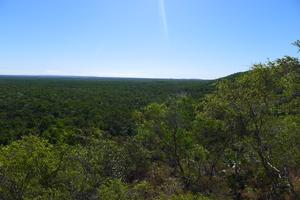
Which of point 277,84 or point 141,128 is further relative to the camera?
point 141,128

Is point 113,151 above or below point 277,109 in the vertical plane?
below

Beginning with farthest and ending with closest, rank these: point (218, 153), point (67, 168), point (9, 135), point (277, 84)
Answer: point (9, 135) < point (218, 153) < point (277, 84) < point (67, 168)

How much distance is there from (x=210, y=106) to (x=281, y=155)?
9.70 feet

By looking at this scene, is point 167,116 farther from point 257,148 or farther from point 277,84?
point 277,84

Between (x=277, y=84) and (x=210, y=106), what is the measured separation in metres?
2.72

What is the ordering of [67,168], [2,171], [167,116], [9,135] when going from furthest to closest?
[9,135] < [167,116] < [67,168] < [2,171]

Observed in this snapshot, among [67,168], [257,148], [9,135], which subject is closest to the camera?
[67,168]

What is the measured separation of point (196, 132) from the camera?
19375 millimetres

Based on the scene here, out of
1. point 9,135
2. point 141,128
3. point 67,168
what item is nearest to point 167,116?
point 141,128

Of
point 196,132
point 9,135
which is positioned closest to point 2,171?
point 196,132

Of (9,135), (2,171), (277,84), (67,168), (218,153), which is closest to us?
(2,171)

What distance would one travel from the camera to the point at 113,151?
14.4 meters

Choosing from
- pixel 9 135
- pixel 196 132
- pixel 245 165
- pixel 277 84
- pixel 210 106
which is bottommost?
pixel 9 135

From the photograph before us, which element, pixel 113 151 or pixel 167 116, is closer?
pixel 113 151
